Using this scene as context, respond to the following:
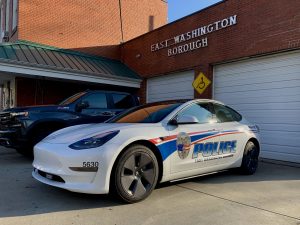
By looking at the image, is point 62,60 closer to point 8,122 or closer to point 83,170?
point 8,122

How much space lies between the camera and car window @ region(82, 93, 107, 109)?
30.0 feet

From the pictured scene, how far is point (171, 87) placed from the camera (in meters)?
13.8

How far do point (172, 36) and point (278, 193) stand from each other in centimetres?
936

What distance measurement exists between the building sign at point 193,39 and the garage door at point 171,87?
951mm

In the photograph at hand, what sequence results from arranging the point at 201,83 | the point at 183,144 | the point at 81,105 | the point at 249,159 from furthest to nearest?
1. the point at 201,83
2. the point at 81,105
3. the point at 249,159
4. the point at 183,144

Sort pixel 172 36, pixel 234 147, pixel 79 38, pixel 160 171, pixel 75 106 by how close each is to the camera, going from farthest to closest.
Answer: pixel 79 38
pixel 172 36
pixel 75 106
pixel 234 147
pixel 160 171

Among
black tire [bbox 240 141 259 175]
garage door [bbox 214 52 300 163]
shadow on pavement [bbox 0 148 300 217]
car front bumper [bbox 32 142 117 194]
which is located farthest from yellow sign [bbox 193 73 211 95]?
car front bumper [bbox 32 142 117 194]

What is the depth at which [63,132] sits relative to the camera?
5480 mm

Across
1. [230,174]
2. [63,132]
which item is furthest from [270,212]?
[63,132]

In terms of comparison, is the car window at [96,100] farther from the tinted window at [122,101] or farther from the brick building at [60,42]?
the brick building at [60,42]

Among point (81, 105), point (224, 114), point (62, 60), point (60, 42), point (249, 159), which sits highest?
point (60, 42)

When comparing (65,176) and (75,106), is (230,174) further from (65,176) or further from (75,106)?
(75,106)

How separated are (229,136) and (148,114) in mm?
1641

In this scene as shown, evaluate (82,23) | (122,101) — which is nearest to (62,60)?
(82,23)
